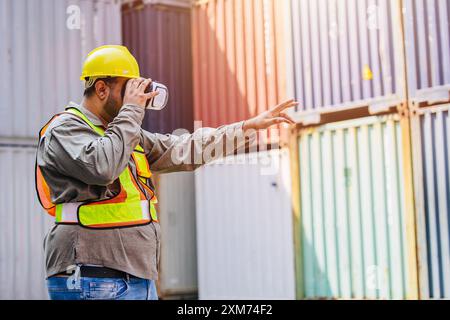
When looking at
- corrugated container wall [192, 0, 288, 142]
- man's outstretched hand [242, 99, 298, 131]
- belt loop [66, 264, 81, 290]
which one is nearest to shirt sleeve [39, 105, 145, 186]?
belt loop [66, 264, 81, 290]

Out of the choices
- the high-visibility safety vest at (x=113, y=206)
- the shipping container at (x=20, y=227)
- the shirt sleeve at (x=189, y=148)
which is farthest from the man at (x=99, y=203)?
the shipping container at (x=20, y=227)

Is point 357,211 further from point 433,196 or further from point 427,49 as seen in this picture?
point 427,49

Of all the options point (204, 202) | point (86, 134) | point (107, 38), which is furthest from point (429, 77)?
point (86, 134)

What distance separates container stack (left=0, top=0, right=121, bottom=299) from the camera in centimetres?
1199

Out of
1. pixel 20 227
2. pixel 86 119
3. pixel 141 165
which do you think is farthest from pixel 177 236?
pixel 86 119

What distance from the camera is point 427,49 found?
9703mm

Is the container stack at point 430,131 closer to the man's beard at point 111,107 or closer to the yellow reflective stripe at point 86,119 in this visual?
the man's beard at point 111,107

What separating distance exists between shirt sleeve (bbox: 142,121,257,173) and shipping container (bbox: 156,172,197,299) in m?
8.79

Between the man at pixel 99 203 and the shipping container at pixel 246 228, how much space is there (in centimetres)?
721

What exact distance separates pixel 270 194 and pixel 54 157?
7878mm

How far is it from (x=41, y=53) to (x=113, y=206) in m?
8.52

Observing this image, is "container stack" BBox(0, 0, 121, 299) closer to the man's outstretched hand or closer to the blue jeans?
the blue jeans
